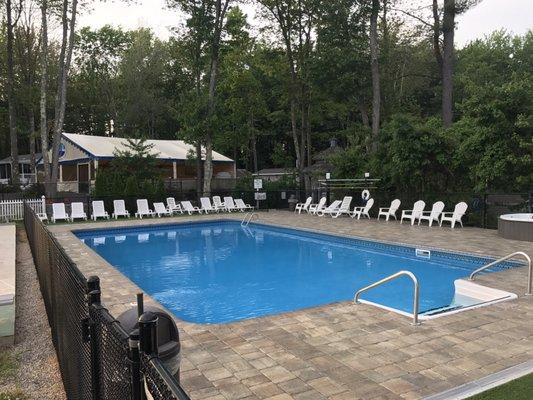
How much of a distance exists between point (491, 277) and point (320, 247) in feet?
19.2

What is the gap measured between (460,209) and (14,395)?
12.8 meters

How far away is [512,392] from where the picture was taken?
3.25 meters

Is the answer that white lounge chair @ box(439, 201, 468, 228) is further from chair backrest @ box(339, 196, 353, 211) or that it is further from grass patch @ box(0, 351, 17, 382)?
grass patch @ box(0, 351, 17, 382)

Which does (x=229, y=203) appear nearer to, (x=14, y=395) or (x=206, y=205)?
(x=206, y=205)

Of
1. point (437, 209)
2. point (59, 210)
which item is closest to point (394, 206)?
point (437, 209)

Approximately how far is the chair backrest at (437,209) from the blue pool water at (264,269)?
3.41 meters

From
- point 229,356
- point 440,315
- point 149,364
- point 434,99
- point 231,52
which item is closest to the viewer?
point 149,364

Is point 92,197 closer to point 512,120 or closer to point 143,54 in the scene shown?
point 512,120

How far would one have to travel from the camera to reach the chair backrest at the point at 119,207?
17908mm

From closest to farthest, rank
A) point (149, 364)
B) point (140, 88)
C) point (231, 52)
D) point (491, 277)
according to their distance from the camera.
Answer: point (149, 364) < point (491, 277) < point (231, 52) < point (140, 88)

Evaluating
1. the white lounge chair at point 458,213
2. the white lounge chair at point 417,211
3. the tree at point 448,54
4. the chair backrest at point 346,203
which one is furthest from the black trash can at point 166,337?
the tree at point 448,54

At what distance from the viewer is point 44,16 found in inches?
719

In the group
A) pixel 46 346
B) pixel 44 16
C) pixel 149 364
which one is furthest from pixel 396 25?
pixel 149 364

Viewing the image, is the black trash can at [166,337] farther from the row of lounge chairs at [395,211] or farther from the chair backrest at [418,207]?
the chair backrest at [418,207]
